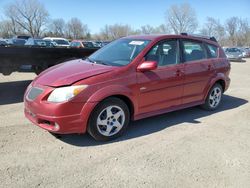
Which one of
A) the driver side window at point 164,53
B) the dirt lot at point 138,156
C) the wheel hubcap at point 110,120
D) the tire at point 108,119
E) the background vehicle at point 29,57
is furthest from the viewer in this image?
the background vehicle at point 29,57

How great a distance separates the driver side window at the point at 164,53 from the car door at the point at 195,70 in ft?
0.77

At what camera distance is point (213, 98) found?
19.6 feet

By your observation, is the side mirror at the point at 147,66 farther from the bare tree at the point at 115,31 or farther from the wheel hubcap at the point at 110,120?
the bare tree at the point at 115,31

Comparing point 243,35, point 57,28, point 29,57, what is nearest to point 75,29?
point 57,28

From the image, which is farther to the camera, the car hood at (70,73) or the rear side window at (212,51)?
the rear side window at (212,51)

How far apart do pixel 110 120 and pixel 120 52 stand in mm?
1369

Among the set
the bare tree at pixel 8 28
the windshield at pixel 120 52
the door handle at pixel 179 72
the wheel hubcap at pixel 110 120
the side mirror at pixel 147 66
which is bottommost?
the wheel hubcap at pixel 110 120

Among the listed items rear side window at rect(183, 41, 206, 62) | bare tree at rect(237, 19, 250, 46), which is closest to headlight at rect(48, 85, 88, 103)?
rear side window at rect(183, 41, 206, 62)

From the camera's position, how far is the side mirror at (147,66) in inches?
167

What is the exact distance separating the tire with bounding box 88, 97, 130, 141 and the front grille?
0.86m

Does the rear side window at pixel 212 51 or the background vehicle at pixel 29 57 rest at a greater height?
the rear side window at pixel 212 51

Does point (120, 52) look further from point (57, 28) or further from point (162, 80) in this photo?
point (57, 28)

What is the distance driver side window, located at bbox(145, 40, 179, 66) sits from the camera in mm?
4652

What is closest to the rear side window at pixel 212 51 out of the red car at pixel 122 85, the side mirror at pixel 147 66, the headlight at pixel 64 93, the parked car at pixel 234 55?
the red car at pixel 122 85
